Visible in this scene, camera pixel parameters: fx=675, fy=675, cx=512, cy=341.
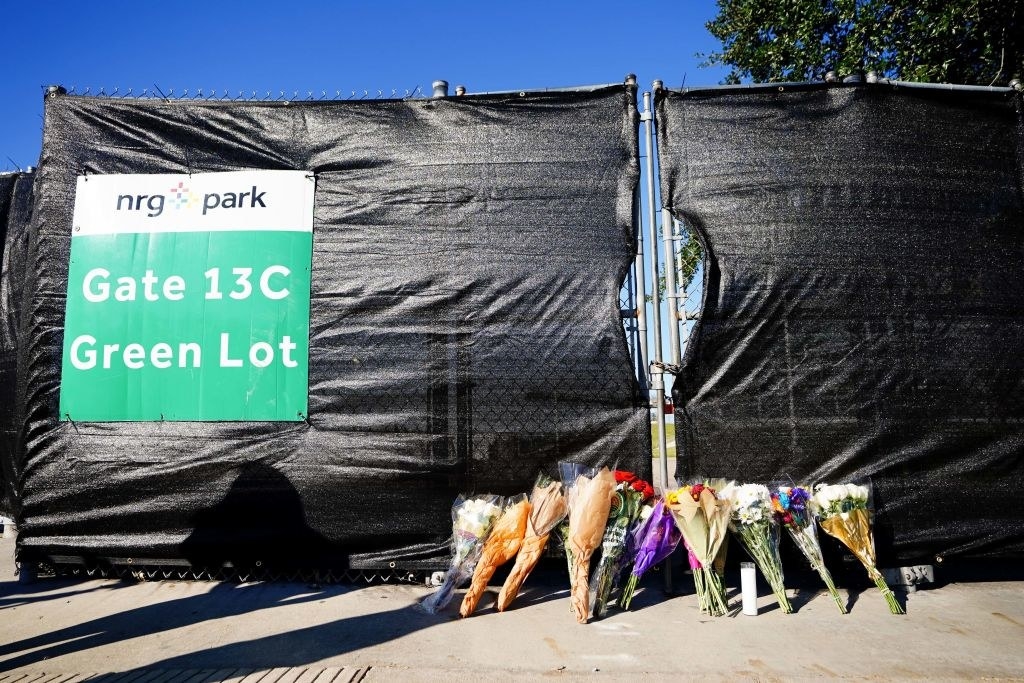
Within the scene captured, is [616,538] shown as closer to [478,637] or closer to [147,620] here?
[478,637]

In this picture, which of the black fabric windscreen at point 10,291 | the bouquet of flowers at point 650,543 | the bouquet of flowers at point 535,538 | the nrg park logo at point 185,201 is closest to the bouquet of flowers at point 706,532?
the bouquet of flowers at point 650,543

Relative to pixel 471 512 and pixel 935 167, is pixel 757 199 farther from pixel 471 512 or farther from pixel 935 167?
pixel 471 512

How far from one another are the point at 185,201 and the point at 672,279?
3.41 meters

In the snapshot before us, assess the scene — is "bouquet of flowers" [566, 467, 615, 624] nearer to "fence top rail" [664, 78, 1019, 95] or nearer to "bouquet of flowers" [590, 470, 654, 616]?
"bouquet of flowers" [590, 470, 654, 616]

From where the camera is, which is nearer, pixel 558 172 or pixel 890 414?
pixel 890 414

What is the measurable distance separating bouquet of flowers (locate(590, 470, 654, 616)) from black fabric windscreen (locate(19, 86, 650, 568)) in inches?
16.9

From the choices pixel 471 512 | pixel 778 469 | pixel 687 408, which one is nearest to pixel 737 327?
pixel 687 408

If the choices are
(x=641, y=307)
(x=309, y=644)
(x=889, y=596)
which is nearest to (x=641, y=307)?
(x=641, y=307)

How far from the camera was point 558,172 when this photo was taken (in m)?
4.58

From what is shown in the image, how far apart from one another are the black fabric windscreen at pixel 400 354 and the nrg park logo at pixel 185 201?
192 millimetres

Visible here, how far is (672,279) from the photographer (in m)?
4.43

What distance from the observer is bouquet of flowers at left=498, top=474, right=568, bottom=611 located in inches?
152

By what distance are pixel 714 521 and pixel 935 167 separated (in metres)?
2.86

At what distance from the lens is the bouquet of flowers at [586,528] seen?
372 cm
